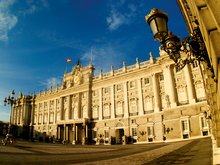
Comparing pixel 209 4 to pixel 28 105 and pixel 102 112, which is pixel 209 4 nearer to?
pixel 102 112

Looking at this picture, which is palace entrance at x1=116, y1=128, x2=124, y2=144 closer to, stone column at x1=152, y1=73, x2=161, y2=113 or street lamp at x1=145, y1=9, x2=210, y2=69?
stone column at x1=152, y1=73, x2=161, y2=113

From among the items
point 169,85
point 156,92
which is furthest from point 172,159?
point 156,92

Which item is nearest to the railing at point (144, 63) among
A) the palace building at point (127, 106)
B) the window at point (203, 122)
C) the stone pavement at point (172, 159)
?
the palace building at point (127, 106)

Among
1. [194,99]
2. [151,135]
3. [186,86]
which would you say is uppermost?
[186,86]

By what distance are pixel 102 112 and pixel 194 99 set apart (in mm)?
20776

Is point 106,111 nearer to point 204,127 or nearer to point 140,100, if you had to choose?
point 140,100

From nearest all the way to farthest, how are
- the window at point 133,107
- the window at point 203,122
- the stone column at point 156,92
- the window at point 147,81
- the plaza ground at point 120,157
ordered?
the plaza ground at point 120,157 < the window at point 203,122 < the stone column at point 156,92 < the window at point 147,81 < the window at point 133,107

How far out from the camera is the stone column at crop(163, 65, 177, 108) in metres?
32.2

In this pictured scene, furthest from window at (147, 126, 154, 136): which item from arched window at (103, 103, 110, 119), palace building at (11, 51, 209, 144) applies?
arched window at (103, 103, 110, 119)

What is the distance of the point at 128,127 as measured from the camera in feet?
126

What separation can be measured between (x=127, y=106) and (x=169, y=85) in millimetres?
10486

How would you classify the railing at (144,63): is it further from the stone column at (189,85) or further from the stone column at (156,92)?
the stone column at (189,85)

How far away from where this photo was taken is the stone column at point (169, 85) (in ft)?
106

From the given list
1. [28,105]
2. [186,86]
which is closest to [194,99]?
[186,86]
